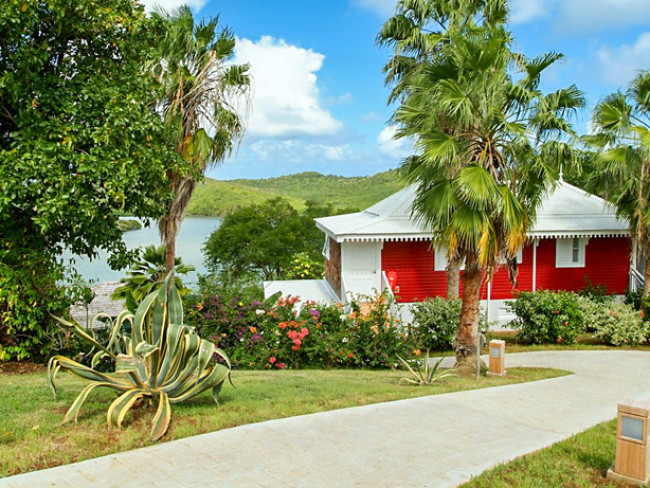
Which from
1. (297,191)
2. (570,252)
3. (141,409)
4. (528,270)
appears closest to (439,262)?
(528,270)

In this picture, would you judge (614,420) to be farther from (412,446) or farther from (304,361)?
(304,361)

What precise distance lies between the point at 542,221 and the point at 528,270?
5.92 ft

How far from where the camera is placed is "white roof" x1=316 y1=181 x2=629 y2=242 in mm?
15703

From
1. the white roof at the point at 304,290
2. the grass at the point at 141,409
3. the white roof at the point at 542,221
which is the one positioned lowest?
the grass at the point at 141,409

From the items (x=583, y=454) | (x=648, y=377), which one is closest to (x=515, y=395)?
(x=583, y=454)

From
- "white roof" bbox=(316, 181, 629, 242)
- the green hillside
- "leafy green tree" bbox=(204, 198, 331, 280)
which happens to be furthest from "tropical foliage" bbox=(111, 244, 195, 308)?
the green hillside

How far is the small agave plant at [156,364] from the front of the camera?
5598 millimetres

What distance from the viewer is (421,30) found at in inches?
650

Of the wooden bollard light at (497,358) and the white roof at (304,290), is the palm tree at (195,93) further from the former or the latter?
the wooden bollard light at (497,358)

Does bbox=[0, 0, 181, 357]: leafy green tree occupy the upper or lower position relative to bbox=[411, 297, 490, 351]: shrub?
upper

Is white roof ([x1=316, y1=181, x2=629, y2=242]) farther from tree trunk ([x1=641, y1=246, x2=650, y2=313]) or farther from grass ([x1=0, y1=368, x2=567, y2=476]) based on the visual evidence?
grass ([x1=0, y1=368, x2=567, y2=476])

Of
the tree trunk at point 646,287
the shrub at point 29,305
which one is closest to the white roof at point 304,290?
the shrub at point 29,305

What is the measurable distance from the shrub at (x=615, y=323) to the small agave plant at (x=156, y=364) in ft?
39.7

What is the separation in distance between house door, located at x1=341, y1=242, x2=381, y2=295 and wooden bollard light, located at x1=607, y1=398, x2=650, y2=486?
1151cm
